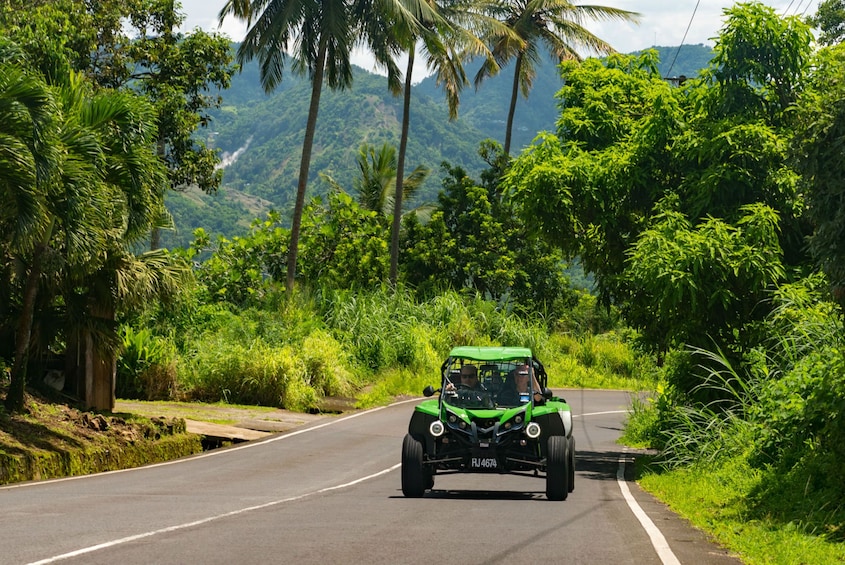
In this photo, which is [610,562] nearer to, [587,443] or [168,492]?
[168,492]

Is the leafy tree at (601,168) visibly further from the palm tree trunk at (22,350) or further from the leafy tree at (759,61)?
the palm tree trunk at (22,350)

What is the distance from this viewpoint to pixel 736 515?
12820mm

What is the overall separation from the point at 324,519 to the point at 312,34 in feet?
101

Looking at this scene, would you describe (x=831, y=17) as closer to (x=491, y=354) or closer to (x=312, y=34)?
(x=312, y=34)

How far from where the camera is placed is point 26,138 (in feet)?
56.2

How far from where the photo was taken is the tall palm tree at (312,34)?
126 feet

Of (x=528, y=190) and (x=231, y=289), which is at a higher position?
(x=528, y=190)

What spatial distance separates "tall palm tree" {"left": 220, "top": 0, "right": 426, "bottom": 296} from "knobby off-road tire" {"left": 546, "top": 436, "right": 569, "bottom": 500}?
25663 millimetres

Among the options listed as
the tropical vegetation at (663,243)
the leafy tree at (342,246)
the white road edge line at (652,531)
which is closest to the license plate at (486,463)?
the white road edge line at (652,531)

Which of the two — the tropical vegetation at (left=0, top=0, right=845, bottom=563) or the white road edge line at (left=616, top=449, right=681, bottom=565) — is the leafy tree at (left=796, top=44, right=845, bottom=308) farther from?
the white road edge line at (left=616, top=449, right=681, bottom=565)

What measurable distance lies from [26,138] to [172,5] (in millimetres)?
19609

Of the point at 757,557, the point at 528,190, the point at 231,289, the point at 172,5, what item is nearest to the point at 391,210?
the point at 231,289

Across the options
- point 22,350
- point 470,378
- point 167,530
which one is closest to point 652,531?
point 470,378

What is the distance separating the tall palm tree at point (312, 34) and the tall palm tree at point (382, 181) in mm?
17846
